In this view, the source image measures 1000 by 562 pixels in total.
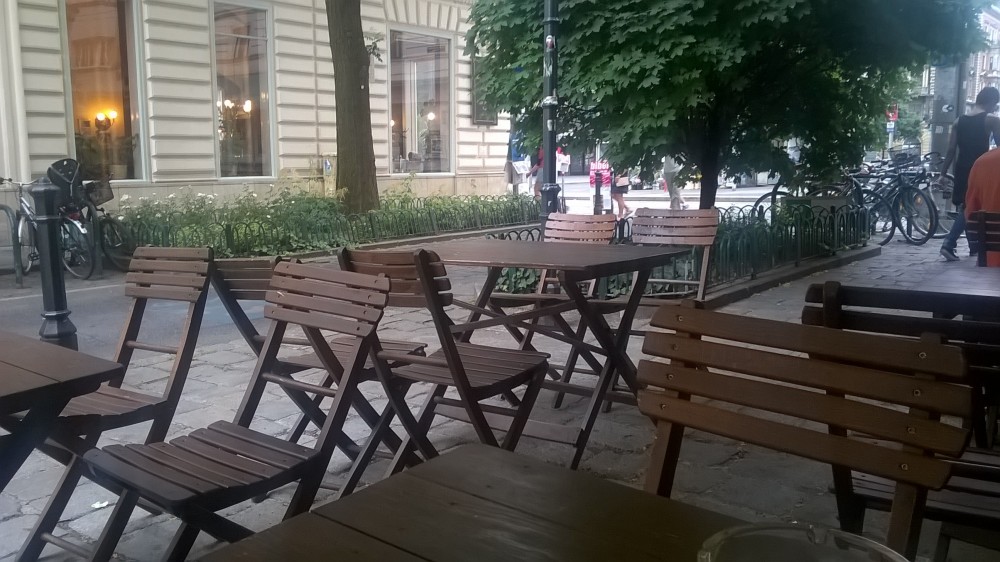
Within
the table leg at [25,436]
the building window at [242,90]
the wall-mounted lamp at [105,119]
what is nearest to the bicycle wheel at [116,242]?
the wall-mounted lamp at [105,119]

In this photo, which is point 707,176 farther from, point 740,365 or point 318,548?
point 318,548

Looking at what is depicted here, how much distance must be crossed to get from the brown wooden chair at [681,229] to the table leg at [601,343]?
1.01 m

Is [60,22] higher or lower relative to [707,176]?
higher

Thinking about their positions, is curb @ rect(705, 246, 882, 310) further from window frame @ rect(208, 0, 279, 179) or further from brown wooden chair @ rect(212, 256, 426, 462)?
window frame @ rect(208, 0, 279, 179)

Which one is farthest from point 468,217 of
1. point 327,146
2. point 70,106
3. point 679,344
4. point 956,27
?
point 679,344

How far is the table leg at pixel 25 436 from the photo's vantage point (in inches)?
94.9

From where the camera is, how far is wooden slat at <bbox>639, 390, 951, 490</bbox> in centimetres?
162

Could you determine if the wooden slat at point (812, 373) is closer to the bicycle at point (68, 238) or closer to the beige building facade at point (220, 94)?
the bicycle at point (68, 238)

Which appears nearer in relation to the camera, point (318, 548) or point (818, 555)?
point (818, 555)

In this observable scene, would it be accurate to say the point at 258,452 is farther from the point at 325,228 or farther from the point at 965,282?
the point at 325,228

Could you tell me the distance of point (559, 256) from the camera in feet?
13.8

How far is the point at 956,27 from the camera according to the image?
7938 millimetres

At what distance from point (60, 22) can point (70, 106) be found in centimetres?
129

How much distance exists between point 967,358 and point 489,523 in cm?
147
